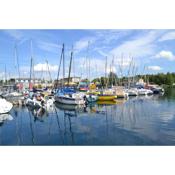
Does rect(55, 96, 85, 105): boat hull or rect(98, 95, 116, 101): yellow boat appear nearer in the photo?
rect(55, 96, 85, 105): boat hull

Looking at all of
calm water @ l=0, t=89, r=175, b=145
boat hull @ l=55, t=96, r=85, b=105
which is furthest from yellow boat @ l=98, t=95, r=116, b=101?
calm water @ l=0, t=89, r=175, b=145

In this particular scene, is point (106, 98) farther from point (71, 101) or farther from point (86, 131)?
point (86, 131)

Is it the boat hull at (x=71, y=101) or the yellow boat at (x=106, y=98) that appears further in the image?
the yellow boat at (x=106, y=98)

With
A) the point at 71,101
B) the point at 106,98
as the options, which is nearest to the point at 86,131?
the point at 71,101

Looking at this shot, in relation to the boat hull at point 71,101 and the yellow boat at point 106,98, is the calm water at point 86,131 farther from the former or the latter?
the yellow boat at point 106,98

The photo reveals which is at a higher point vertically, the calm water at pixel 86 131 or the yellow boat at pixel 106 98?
the yellow boat at pixel 106 98

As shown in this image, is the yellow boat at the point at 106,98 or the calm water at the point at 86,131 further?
the yellow boat at the point at 106,98

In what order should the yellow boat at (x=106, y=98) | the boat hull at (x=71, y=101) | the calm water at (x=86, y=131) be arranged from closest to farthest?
1. the calm water at (x=86, y=131)
2. the boat hull at (x=71, y=101)
3. the yellow boat at (x=106, y=98)

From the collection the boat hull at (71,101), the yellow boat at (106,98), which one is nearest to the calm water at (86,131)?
the boat hull at (71,101)

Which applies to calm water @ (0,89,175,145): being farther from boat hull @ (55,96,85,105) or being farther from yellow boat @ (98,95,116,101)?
yellow boat @ (98,95,116,101)

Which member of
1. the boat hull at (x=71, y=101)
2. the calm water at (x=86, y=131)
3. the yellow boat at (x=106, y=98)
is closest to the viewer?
the calm water at (x=86, y=131)
